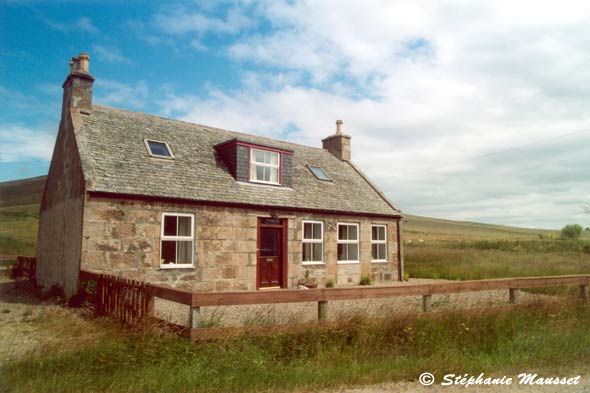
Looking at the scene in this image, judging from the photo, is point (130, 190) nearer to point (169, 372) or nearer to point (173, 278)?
point (173, 278)

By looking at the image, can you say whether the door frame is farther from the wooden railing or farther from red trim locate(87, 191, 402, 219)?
the wooden railing

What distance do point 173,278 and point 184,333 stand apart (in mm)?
7275

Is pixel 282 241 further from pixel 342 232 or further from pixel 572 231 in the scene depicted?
pixel 572 231

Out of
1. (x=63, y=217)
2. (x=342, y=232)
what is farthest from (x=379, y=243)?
(x=63, y=217)

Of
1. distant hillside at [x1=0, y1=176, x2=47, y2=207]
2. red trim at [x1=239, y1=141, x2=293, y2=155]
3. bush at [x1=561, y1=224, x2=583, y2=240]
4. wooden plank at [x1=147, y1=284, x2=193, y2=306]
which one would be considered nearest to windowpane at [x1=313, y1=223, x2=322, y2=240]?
red trim at [x1=239, y1=141, x2=293, y2=155]

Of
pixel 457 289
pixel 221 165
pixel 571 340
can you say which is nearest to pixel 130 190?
pixel 221 165

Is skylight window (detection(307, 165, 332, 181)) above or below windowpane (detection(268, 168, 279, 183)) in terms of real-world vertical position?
above

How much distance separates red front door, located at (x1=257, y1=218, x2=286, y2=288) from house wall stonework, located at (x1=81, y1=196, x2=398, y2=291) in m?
0.27

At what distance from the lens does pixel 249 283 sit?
14.5 m

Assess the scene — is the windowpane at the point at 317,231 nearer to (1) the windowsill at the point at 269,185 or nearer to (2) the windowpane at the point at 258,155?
(1) the windowsill at the point at 269,185

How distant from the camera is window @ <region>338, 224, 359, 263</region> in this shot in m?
17.6

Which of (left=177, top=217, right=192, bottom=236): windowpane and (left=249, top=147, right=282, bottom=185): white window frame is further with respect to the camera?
(left=249, top=147, right=282, bottom=185): white window frame

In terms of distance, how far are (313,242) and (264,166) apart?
3650mm

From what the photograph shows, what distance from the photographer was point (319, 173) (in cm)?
1966
